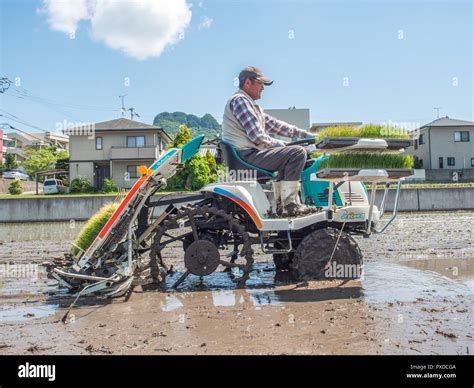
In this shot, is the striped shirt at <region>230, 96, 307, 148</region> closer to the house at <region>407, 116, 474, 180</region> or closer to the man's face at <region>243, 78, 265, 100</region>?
the man's face at <region>243, 78, 265, 100</region>

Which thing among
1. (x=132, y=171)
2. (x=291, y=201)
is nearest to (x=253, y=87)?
(x=291, y=201)

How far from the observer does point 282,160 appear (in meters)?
5.60

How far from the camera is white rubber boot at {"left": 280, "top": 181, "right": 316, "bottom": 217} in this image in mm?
5648

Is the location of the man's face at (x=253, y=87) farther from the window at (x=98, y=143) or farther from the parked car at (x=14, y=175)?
the parked car at (x=14, y=175)

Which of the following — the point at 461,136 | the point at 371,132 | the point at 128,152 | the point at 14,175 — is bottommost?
the point at 371,132

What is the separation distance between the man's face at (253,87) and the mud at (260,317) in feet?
8.48

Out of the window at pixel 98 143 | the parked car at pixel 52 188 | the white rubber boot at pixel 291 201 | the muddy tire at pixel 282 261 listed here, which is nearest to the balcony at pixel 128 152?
the window at pixel 98 143

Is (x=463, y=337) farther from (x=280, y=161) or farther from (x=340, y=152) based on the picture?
(x=280, y=161)

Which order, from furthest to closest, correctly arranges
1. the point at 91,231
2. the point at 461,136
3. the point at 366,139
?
the point at 461,136
the point at 91,231
the point at 366,139

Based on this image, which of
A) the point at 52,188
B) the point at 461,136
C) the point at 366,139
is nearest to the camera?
the point at 366,139

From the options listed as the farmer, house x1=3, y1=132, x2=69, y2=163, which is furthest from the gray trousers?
house x1=3, y1=132, x2=69, y2=163

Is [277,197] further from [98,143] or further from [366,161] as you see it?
[98,143]

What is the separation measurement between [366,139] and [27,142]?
101951 mm
